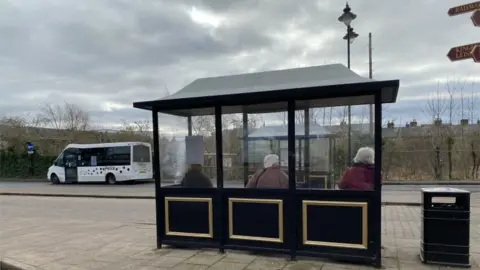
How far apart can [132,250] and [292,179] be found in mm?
3088

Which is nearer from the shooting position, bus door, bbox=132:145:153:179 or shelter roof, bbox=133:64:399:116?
shelter roof, bbox=133:64:399:116

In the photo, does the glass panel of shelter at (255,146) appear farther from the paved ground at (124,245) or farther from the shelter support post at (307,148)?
the paved ground at (124,245)

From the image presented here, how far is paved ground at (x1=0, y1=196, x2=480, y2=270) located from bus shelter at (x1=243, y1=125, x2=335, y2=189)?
1244mm

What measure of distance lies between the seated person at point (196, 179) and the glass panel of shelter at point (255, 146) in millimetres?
364

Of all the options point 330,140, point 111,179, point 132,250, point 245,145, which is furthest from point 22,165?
point 330,140

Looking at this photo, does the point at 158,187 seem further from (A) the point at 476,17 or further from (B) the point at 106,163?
(B) the point at 106,163

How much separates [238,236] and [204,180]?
3.46 feet

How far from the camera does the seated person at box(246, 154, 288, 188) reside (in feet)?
17.6

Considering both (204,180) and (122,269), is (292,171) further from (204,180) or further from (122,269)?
(122,269)

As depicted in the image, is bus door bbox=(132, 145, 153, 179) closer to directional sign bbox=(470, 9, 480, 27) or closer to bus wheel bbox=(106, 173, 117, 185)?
bus wheel bbox=(106, 173, 117, 185)

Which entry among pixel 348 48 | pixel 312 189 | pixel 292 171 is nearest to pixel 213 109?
pixel 292 171

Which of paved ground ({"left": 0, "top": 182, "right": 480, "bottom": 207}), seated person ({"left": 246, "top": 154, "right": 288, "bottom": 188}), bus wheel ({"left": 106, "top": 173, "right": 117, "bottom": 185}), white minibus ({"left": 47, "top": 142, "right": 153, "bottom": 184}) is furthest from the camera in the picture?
Answer: bus wheel ({"left": 106, "top": 173, "right": 117, "bottom": 185})

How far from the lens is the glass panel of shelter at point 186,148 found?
5.89 meters

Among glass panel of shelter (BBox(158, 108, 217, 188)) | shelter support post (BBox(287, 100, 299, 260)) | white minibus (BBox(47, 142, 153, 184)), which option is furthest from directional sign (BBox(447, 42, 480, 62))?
white minibus (BBox(47, 142, 153, 184))
